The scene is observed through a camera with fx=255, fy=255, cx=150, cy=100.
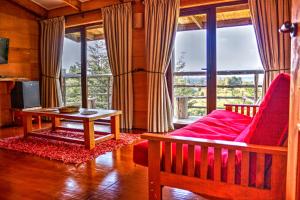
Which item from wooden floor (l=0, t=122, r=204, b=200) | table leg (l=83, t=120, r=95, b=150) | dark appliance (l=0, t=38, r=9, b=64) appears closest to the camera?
wooden floor (l=0, t=122, r=204, b=200)

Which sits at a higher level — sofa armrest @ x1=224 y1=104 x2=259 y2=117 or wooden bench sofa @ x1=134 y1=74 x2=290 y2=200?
sofa armrest @ x1=224 y1=104 x2=259 y2=117

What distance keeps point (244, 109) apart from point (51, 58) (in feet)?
13.7

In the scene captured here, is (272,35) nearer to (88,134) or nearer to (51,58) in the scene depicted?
(88,134)

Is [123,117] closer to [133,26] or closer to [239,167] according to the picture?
[133,26]

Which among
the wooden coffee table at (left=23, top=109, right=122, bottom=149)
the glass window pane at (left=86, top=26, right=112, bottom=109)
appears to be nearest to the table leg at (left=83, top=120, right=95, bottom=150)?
the wooden coffee table at (left=23, top=109, right=122, bottom=149)

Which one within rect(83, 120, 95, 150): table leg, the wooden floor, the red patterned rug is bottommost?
the wooden floor

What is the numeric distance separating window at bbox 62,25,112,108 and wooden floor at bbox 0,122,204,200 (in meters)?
2.42

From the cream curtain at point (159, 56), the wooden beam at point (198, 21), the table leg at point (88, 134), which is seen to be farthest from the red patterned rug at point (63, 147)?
the wooden beam at point (198, 21)

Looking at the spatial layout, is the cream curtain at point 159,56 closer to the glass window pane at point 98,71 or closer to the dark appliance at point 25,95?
the glass window pane at point 98,71

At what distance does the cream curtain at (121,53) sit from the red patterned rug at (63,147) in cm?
72

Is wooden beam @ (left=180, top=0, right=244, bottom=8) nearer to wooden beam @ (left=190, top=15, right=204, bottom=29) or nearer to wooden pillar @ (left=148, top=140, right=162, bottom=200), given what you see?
wooden beam @ (left=190, top=15, right=204, bottom=29)

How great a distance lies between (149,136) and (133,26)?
130 inches

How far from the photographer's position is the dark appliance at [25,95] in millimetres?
4961

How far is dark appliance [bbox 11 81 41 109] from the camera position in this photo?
4.96 metres
